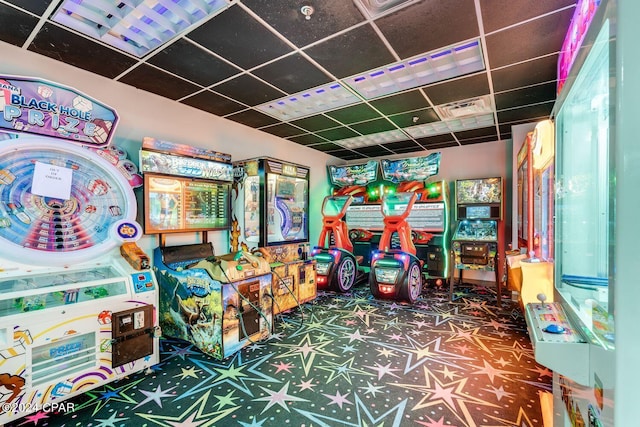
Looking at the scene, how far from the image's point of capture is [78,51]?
2471mm

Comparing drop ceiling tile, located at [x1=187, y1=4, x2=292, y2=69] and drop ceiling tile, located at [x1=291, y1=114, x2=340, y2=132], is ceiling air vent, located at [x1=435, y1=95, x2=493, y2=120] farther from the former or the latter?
drop ceiling tile, located at [x1=187, y1=4, x2=292, y2=69]

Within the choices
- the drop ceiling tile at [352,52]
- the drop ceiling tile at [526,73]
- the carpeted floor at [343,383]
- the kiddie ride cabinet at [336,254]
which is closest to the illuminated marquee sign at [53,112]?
the drop ceiling tile at [352,52]

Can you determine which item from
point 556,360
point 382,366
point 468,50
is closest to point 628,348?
point 556,360

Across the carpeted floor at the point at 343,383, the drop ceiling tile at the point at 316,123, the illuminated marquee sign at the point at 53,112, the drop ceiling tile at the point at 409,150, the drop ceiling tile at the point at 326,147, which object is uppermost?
the drop ceiling tile at the point at 316,123

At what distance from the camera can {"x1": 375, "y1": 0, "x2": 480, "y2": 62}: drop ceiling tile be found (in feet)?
6.45

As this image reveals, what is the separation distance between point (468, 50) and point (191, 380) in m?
3.66

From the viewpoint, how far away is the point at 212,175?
11.5 ft

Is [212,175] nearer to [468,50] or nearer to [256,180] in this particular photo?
[256,180]

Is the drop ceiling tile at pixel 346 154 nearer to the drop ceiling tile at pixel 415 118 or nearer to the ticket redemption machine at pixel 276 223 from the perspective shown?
the drop ceiling tile at pixel 415 118

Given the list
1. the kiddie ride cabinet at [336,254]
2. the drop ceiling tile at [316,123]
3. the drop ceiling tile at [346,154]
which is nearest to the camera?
the drop ceiling tile at [316,123]

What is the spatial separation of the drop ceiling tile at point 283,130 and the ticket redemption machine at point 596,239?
364 centimetres

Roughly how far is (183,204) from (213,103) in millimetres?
1340

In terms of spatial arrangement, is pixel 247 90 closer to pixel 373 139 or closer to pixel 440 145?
pixel 373 139

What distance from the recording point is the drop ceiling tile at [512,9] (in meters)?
1.91
